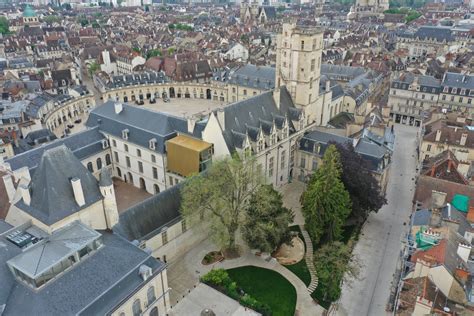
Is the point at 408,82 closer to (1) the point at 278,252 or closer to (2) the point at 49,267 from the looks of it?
(1) the point at 278,252

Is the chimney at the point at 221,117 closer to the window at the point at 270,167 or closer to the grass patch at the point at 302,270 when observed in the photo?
the window at the point at 270,167

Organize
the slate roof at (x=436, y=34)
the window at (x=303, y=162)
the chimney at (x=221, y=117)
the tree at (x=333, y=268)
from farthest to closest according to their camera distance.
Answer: the slate roof at (x=436, y=34) < the window at (x=303, y=162) < the chimney at (x=221, y=117) < the tree at (x=333, y=268)

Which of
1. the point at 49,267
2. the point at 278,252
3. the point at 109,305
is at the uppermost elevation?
the point at 49,267

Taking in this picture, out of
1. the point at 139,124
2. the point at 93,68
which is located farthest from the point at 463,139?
the point at 93,68

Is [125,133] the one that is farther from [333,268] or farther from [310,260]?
[333,268]

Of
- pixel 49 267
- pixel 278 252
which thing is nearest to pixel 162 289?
pixel 49 267

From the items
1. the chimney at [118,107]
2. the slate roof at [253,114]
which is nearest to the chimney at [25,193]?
the slate roof at [253,114]
